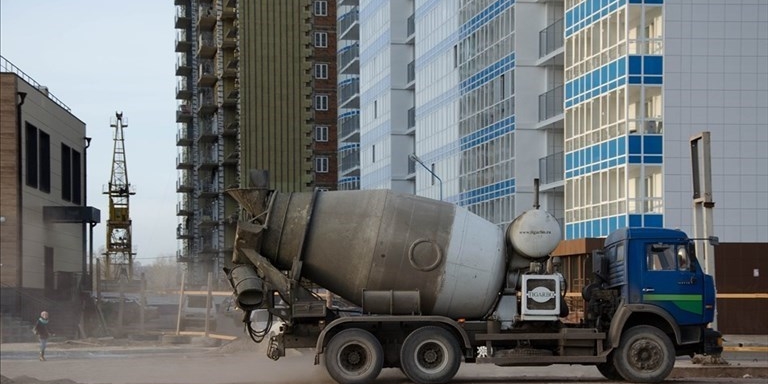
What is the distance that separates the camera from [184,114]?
139 metres

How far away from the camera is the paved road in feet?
84.7

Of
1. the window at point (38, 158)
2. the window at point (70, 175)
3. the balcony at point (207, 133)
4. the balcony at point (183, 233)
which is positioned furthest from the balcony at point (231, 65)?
the window at point (38, 158)

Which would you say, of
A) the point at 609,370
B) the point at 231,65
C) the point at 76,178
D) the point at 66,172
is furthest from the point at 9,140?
the point at 231,65

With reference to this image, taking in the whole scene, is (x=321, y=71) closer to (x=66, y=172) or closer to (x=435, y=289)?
(x=66, y=172)

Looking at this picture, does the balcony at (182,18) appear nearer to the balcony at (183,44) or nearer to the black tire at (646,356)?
the balcony at (183,44)

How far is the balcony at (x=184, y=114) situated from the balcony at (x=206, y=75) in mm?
14539

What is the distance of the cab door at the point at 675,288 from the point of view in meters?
25.1

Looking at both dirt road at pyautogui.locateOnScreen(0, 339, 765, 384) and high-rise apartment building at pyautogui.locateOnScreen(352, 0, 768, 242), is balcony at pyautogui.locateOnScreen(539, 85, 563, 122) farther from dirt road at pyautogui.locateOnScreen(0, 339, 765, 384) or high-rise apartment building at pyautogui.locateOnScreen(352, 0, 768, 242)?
dirt road at pyautogui.locateOnScreen(0, 339, 765, 384)

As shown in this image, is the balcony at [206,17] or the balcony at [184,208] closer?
the balcony at [206,17]

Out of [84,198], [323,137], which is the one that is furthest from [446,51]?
[323,137]

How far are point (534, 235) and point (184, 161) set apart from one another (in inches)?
4570

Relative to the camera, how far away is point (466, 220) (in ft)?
82.9

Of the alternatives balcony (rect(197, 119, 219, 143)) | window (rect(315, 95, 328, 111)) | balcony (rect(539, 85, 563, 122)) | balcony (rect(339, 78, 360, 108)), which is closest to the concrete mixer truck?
balcony (rect(539, 85, 563, 122))

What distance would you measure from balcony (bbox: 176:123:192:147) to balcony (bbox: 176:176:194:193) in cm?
372
